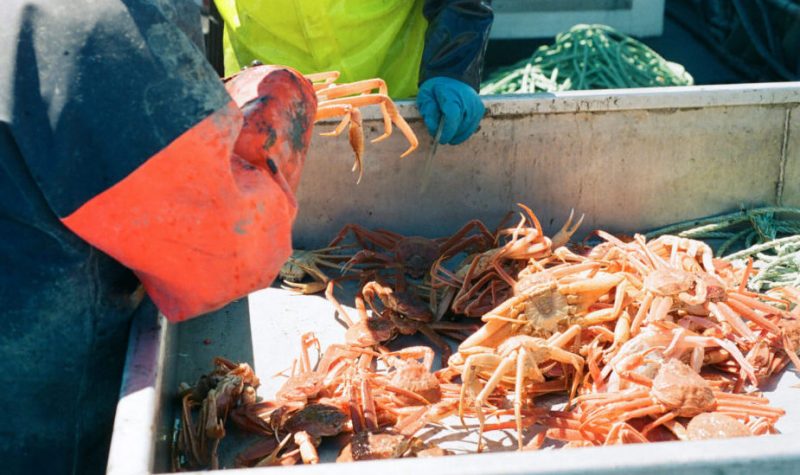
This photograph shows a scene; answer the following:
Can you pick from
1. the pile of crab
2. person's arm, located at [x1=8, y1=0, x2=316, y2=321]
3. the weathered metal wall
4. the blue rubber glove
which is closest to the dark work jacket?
person's arm, located at [x1=8, y1=0, x2=316, y2=321]

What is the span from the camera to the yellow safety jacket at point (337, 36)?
324cm

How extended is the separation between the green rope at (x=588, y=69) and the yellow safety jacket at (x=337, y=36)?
A: 1.35 m

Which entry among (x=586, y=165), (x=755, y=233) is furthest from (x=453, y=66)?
(x=755, y=233)

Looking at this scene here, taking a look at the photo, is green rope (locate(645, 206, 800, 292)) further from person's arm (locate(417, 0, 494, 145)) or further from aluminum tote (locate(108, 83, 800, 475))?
person's arm (locate(417, 0, 494, 145))

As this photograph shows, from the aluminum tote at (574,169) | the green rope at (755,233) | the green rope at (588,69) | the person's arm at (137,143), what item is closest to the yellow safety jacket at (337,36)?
the aluminum tote at (574,169)

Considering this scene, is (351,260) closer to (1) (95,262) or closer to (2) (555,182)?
(2) (555,182)

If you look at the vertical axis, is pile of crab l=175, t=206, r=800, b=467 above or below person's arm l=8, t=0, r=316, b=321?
below

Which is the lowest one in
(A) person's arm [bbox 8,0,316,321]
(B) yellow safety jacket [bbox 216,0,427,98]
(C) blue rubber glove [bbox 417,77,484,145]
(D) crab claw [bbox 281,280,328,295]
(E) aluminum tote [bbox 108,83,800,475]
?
(D) crab claw [bbox 281,280,328,295]

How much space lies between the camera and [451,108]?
292cm

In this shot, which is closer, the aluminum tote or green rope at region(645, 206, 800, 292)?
green rope at region(645, 206, 800, 292)

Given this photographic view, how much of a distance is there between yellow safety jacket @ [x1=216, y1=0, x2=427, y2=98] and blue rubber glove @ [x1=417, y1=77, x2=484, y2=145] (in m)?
0.36

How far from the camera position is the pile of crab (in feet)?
7.08

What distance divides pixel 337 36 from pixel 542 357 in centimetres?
153

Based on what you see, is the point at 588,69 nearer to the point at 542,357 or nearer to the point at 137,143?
the point at 542,357
